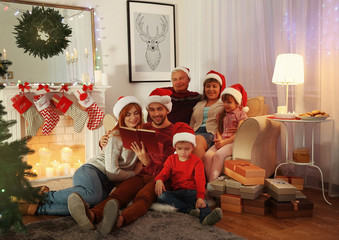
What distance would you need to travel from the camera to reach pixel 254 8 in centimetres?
350

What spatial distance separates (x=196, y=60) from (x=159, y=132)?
195 centimetres

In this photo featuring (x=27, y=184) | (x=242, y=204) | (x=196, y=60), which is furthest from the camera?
(x=196, y=60)

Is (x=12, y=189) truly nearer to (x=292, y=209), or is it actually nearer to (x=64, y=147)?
(x=292, y=209)

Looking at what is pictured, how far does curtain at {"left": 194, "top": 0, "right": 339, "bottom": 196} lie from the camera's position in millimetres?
2809

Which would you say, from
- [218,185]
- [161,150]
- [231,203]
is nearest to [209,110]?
[161,150]

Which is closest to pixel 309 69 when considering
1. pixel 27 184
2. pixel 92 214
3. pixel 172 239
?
pixel 172 239

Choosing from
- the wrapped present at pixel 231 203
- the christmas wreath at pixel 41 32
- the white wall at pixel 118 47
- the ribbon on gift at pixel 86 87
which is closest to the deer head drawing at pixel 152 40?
the white wall at pixel 118 47

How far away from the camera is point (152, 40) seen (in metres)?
4.43

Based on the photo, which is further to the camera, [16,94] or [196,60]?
[196,60]

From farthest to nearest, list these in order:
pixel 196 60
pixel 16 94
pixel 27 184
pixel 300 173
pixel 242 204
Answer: pixel 196 60
pixel 16 94
pixel 300 173
pixel 242 204
pixel 27 184

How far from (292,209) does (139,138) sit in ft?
3.78

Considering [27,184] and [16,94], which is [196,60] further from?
[27,184]

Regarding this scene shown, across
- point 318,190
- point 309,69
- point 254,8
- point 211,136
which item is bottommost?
point 318,190

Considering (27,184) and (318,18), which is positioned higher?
(318,18)
